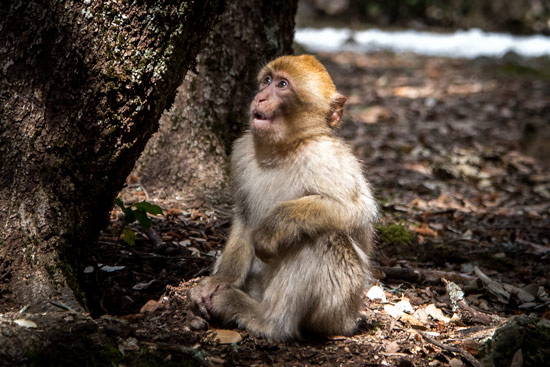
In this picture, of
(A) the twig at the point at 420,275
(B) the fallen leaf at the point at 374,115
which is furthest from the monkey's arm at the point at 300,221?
(B) the fallen leaf at the point at 374,115

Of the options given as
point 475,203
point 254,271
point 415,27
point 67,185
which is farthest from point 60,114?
point 415,27

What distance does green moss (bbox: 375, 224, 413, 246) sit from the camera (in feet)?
18.7

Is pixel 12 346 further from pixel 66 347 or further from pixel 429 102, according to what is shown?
pixel 429 102

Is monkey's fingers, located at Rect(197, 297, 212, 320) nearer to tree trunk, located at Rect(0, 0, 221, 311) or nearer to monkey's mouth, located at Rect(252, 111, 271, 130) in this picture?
tree trunk, located at Rect(0, 0, 221, 311)

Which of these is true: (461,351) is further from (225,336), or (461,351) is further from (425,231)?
(425,231)

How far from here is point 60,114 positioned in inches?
128

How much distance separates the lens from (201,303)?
369 centimetres

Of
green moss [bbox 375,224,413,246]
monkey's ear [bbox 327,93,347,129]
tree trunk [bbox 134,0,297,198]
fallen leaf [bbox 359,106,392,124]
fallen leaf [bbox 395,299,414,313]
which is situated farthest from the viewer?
fallen leaf [bbox 359,106,392,124]

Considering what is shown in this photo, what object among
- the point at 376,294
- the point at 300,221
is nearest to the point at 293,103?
the point at 300,221

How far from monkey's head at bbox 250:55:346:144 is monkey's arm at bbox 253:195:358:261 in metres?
0.47

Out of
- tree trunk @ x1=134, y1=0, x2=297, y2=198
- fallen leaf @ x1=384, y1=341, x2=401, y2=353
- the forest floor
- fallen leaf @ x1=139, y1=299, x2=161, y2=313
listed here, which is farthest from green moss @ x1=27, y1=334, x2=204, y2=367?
tree trunk @ x1=134, y1=0, x2=297, y2=198

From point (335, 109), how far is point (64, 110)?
1.65 m

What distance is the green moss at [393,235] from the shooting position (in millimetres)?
5704

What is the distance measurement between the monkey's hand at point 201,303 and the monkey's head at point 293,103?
972 mm
